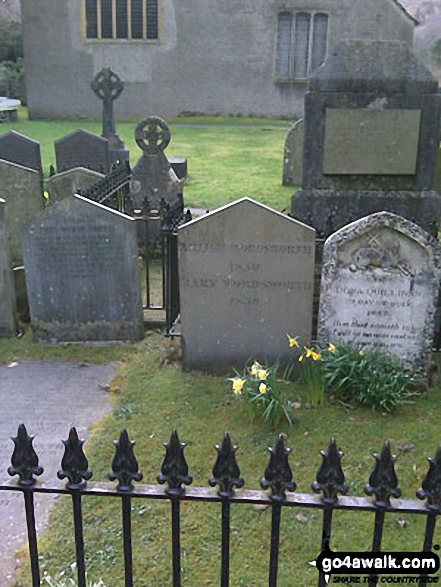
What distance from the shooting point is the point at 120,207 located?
973cm

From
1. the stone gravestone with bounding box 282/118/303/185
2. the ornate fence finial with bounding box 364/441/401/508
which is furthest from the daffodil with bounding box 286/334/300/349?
the stone gravestone with bounding box 282/118/303/185

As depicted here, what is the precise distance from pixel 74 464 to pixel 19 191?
24.3 feet

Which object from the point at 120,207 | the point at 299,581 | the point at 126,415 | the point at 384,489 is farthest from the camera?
the point at 120,207

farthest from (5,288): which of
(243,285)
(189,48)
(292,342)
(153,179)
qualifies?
(189,48)

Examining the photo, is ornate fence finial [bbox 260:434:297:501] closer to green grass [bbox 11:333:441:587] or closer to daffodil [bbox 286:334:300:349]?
green grass [bbox 11:333:441:587]

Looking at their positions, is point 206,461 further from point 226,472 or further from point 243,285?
point 226,472

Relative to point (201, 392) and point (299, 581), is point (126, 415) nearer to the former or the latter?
point (201, 392)

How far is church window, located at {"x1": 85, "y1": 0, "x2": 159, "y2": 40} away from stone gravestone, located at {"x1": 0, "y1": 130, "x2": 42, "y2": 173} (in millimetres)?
17627

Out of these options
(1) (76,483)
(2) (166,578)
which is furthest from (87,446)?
(1) (76,483)

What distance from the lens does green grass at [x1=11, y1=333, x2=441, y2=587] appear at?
3549mm

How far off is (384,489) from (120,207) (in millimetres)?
8054

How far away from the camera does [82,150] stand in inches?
508

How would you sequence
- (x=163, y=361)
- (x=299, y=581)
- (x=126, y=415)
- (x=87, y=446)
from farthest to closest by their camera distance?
1. (x=163, y=361)
2. (x=126, y=415)
3. (x=87, y=446)
4. (x=299, y=581)

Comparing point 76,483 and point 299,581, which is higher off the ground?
point 76,483
